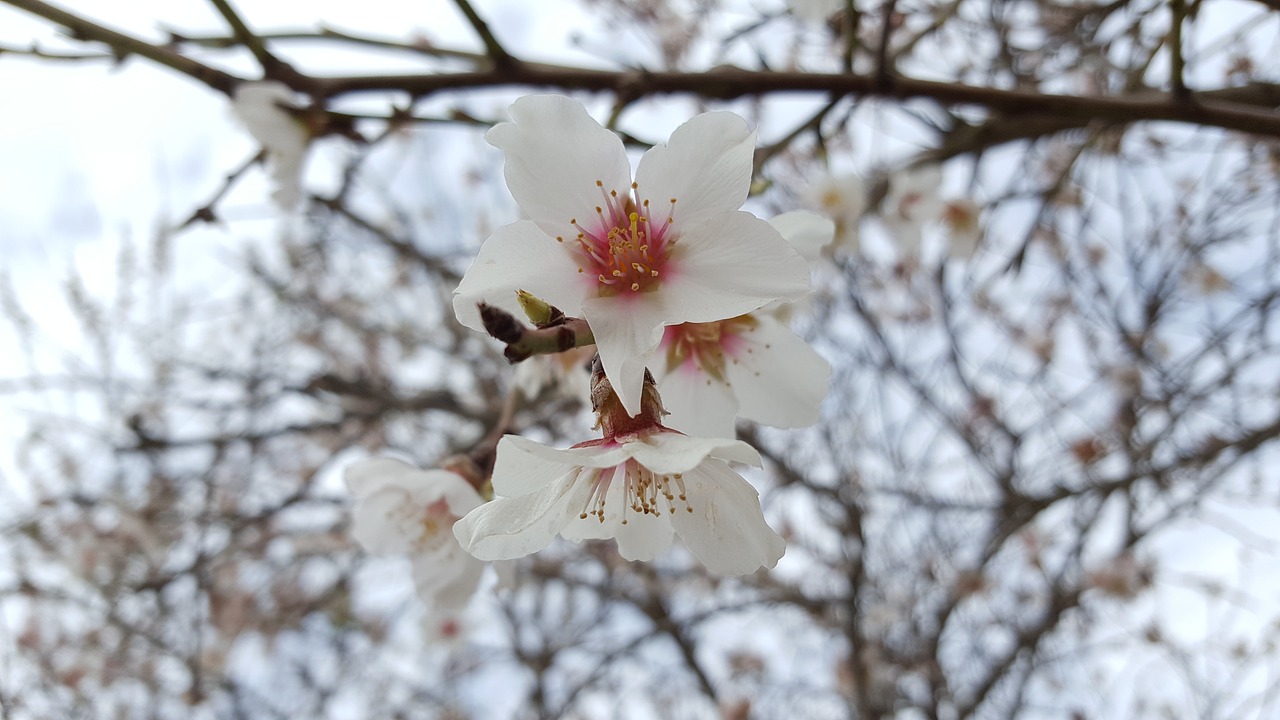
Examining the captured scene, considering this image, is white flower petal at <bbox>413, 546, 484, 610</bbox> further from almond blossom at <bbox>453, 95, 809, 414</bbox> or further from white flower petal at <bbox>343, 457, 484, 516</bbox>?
almond blossom at <bbox>453, 95, 809, 414</bbox>

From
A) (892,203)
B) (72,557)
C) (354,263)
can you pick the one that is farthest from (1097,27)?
(72,557)

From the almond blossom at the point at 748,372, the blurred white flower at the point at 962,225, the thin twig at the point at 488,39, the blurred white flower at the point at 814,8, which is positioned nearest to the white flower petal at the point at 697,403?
the almond blossom at the point at 748,372

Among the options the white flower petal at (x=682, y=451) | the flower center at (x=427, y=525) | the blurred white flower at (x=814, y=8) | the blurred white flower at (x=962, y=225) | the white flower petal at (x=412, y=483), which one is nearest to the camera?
the white flower petal at (x=682, y=451)

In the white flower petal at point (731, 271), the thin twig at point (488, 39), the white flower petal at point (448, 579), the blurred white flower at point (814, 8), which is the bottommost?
the white flower petal at point (448, 579)

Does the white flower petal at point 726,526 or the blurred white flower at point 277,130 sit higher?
the blurred white flower at point 277,130

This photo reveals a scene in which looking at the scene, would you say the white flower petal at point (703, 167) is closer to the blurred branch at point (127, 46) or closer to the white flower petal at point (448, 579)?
the white flower petal at point (448, 579)

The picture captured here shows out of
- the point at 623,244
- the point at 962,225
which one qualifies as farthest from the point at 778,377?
the point at 962,225

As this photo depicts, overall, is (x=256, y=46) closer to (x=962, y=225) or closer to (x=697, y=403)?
(x=697, y=403)

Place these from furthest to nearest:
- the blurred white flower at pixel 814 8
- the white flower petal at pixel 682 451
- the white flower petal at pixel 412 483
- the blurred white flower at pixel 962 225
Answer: the blurred white flower at pixel 962 225
the blurred white flower at pixel 814 8
the white flower petal at pixel 412 483
the white flower petal at pixel 682 451
